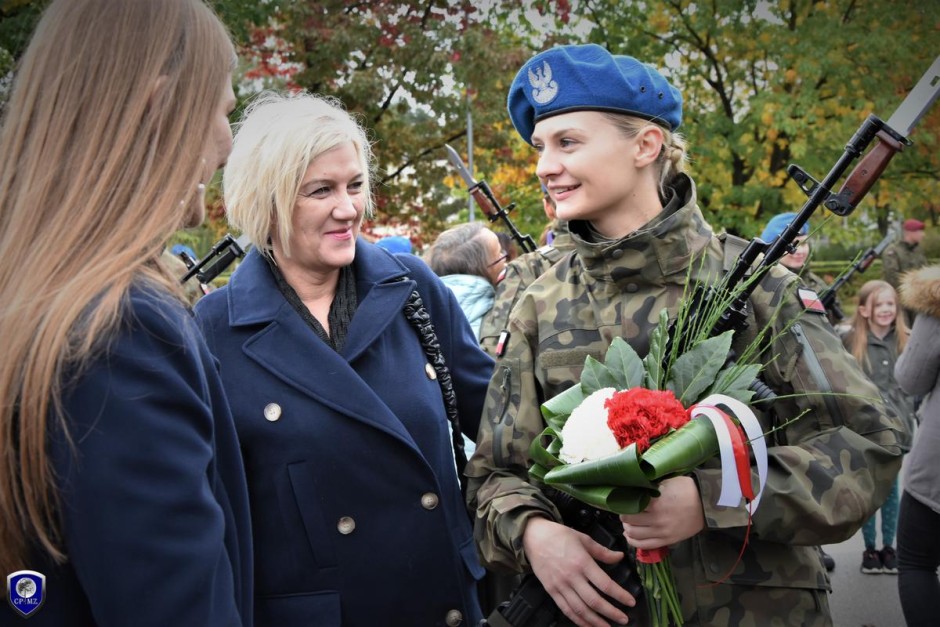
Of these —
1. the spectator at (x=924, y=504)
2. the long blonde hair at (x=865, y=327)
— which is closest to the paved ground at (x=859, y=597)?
the spectator at (x=924, y=504)

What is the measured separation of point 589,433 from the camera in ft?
6.73

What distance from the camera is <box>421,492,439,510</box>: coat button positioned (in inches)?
110

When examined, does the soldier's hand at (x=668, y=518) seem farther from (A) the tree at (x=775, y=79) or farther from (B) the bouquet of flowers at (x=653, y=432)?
(A) the tree at (x=775, y=79)

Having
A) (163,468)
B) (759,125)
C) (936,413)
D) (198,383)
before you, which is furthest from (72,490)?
(759,125)

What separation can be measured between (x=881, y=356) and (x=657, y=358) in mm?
5912

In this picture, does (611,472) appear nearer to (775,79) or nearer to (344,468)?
(344,468)

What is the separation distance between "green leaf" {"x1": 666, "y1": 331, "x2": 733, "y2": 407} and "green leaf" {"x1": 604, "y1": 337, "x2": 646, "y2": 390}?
83 millimetres

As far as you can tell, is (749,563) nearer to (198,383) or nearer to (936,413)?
(198,383)

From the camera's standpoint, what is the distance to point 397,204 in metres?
13.7

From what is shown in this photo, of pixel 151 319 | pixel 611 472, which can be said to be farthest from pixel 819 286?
pixel 151 319

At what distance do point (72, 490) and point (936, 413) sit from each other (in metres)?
4.84

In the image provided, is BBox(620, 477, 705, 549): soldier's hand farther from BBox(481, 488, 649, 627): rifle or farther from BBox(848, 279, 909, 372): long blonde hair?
BBox(848, 279, 909, 372): long blonde hair

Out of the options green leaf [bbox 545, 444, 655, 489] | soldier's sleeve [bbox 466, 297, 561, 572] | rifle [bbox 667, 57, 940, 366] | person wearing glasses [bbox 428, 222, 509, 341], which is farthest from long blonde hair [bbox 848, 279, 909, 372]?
green leaf [bbox 545, 444, 655, 489]

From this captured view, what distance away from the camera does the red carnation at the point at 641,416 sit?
6.52 ft
